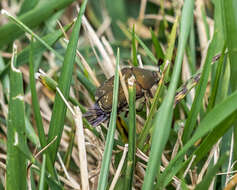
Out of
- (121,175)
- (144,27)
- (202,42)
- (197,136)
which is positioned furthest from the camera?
(144,27)

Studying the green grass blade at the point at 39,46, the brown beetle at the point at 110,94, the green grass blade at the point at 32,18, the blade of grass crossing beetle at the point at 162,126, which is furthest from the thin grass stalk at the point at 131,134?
the green grass blade at the point at 32,18

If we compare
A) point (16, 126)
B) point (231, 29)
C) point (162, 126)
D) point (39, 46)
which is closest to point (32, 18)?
point (39, 46)

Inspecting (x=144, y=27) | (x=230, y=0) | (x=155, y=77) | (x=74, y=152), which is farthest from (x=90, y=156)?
(x=144, y=27)

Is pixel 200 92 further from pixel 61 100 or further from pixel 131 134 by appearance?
pixel 61 100

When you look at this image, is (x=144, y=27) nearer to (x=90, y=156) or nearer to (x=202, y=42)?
(x=202, y=42)

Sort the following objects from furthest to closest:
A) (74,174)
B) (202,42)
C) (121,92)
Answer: (202,42), (74,174), (121,92)
